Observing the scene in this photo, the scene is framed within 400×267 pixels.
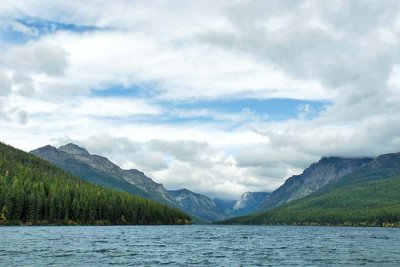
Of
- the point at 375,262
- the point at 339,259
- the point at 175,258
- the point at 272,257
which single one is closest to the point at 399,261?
the point at 375,262

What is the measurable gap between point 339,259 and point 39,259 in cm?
4770

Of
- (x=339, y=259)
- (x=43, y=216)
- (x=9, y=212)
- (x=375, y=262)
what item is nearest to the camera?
(x=375, y=262)

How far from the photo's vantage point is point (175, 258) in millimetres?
77688

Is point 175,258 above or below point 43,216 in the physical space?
below

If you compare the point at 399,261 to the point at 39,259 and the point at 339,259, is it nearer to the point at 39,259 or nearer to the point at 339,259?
the point at 339,259

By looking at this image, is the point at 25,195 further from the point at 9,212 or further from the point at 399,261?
the point at 399,261

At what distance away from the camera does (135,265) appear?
65812 millimetres

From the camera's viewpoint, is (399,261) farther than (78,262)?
Yes

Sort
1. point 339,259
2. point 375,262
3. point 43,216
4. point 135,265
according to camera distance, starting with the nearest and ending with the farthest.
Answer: point 135,265 < point 375,262 < point 339,259 < point 43,216

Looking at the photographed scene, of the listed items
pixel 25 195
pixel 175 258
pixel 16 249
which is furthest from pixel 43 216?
pixel 175 258

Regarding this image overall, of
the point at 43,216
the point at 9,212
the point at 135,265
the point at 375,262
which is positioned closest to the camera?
the point at 135,265

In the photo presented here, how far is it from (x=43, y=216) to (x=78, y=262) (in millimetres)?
142215

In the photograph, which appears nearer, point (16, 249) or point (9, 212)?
point (16, 249)

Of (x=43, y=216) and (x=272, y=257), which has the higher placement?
(x=43, y=216)
